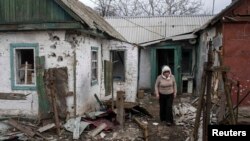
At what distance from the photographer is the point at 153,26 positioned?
21.2m

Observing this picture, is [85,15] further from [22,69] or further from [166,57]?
[166,57]

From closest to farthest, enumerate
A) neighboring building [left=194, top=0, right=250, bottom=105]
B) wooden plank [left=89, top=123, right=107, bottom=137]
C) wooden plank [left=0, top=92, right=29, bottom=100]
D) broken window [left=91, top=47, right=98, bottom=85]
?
wooden plank [left=89, top=123, right=107, bottom=137] < wooden plank [left=0, top=92, right=29, bottom=100] < neighboring building [left=194, top=0, right=250, bottom=105] < broken window [left=91, top=47, right=98, bottom=85]

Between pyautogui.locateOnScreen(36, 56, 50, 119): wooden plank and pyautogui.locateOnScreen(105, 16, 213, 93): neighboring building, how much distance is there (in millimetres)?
8591

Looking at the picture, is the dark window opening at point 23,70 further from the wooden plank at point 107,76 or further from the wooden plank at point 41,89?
the wooden plank at point 107,76

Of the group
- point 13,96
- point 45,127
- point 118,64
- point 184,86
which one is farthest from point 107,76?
point 184,86

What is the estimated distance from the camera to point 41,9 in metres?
10.0

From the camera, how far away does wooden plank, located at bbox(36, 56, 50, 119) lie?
10000mm

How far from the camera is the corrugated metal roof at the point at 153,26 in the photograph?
20266 millimetres

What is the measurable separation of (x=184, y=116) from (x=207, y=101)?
18.7 feet

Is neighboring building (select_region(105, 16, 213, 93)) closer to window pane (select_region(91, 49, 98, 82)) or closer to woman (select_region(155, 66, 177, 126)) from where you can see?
window pane (select_region(91, 49, 98, 82))

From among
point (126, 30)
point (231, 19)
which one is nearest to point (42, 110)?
point (231, 19)

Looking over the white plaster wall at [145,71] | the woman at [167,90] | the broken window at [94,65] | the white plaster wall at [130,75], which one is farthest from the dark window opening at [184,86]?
the woman at [167,90]

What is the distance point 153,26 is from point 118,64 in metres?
5.09

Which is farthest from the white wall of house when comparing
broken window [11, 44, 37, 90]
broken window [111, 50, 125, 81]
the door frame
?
the door frame
